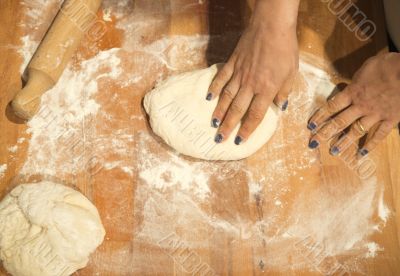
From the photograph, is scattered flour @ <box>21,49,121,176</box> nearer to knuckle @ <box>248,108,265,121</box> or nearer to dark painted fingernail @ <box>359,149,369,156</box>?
knuckle @ <box>248,108,265,121</box>

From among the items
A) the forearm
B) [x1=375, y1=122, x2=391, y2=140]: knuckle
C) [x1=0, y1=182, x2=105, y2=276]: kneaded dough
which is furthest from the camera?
[x1=375, y1=122, x2=391, y2=140]: knuckle

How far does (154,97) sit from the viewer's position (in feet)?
4.94

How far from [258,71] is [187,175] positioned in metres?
0.47

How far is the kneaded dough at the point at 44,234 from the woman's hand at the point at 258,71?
58 cm

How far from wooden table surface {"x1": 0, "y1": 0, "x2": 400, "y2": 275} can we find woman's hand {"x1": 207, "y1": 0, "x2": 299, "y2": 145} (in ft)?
0.57

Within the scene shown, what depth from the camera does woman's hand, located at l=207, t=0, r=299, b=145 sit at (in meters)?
1.42

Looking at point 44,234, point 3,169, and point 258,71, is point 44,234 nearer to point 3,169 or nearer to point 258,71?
point 3,169

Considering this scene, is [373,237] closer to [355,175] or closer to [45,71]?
[355,175]

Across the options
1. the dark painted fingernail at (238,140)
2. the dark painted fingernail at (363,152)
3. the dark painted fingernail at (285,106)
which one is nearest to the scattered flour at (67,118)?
the dark painted fingernail at (238,140)

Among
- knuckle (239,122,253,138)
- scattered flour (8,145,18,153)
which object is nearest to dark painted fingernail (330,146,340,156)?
knuckle (239,122,253,138)

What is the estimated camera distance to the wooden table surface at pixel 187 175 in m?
1.42

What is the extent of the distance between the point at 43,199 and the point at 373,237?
47.5 inches

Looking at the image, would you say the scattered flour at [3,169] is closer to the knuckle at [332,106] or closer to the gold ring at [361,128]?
the knuckle at [332,106]

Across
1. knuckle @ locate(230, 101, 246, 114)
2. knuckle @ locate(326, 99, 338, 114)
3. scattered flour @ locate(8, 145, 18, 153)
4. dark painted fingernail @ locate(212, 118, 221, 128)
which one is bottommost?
knuckle @ locate(326, 99, 338, 114)
